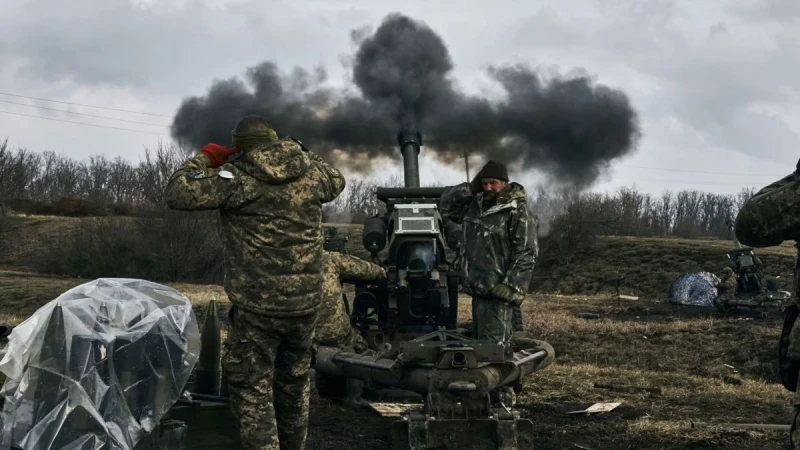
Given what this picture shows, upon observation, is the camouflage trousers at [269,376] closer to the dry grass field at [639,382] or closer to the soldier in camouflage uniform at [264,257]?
the soldier in camouflage uniform at [264,257]

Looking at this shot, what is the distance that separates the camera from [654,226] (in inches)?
2008

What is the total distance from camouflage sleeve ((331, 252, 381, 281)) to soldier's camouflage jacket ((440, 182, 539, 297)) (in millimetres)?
1460

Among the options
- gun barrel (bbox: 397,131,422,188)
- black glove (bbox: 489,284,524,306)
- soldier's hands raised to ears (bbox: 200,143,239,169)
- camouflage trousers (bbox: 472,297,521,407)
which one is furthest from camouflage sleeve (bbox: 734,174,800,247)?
gun barrel (bbox: 397,131,422,188)

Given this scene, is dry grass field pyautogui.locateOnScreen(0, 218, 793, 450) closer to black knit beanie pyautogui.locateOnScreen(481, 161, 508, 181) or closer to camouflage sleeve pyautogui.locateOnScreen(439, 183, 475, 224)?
camouflage sleeve pyautogui.locateOnScreen(439, 183, 475, 224)

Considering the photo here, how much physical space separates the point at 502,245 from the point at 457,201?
631 mm

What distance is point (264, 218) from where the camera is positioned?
14.7ft

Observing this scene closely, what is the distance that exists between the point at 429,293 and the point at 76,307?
481 cm

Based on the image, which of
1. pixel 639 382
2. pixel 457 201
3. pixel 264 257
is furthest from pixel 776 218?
pixel 639 382

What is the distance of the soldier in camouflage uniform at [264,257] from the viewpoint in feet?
14.4

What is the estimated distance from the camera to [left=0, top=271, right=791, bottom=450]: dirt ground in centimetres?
636

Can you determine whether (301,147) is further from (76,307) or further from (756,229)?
(756,229)

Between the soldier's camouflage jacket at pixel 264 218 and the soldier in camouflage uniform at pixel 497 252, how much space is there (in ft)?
7.41

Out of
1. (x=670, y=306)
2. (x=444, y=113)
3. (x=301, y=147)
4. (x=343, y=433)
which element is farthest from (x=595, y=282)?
(x=301, y=147)

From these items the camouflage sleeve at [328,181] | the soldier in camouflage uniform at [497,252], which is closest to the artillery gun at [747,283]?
the soldier in camouflage uniform at [497,252]
